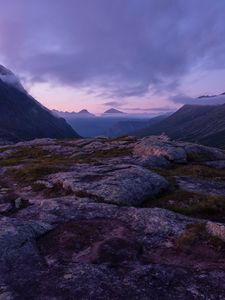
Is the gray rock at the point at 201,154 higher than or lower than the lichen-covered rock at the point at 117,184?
lower

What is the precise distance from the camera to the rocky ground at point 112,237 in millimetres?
17812

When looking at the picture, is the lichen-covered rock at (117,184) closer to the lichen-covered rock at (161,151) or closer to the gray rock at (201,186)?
the gray rock at (201,186)

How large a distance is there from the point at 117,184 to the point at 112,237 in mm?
11017

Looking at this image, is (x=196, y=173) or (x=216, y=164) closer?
(x=196, y=173)

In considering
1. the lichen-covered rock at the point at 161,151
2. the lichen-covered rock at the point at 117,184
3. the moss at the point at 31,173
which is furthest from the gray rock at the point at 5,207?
the lichen-covered rock at the point at 161,151

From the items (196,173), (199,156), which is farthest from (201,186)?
(199,156)

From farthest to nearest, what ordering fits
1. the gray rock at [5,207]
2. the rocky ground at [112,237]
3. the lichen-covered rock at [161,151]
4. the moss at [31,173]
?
the lichen-covered rock at [161,151]
the moss at [31,173]
the gray rock at [5,207]
the rocky ground at [112,237]

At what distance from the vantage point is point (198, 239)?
2369cm

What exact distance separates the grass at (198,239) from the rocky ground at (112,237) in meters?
0.06

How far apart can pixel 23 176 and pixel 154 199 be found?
18468 mm

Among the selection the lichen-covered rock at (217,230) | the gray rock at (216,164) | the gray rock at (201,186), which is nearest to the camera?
the lichen-covered rock at (217,230)

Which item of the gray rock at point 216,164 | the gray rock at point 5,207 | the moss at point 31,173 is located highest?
the moss at point 31,173

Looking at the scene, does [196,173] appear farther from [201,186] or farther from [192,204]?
[192,204]

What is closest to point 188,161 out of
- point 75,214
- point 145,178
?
point 145,178
